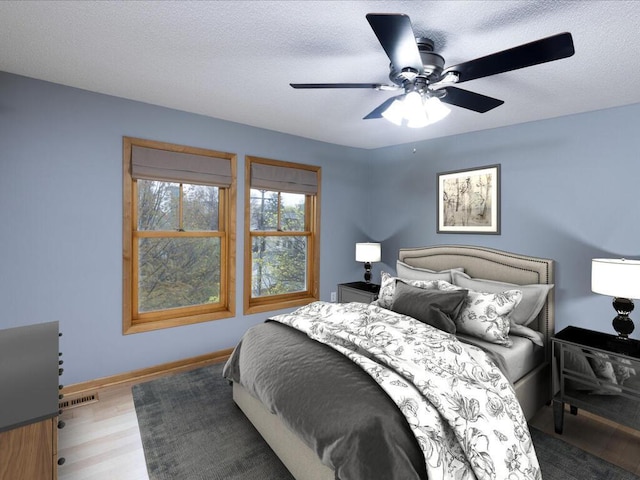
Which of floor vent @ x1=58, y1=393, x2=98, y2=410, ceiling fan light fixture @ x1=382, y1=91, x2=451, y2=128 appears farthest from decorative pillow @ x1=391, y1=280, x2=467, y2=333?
floor vent @ x1=58, y1=393, x2=98, y2=410

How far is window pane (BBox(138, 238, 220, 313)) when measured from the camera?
3088mm

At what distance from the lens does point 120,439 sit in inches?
85.5

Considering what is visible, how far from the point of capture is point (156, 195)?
309 cm

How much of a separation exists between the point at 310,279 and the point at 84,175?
2.57 m

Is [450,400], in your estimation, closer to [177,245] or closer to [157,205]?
[177,245]

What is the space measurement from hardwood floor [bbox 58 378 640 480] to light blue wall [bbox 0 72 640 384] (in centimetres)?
44

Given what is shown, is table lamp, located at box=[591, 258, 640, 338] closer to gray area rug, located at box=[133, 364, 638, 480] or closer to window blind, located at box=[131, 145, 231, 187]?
gray area rug, located at box=[133, 364, 638, 480]

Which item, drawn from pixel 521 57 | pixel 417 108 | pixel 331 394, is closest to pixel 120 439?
pixel 331 394

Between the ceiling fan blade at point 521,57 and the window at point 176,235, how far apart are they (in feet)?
7.88

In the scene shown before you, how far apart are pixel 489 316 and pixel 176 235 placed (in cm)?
280

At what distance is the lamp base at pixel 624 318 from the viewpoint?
230 cm

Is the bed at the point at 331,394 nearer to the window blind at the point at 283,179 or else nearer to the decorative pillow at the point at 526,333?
the decorative pillow at the point at 526,333

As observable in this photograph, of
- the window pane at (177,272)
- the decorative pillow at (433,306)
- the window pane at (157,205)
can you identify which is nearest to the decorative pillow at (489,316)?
the decorative pillow at (433,306)

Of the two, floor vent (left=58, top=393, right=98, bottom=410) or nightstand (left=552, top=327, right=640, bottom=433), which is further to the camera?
floor vent (left=58, top=393, right=98, bottom=410)
